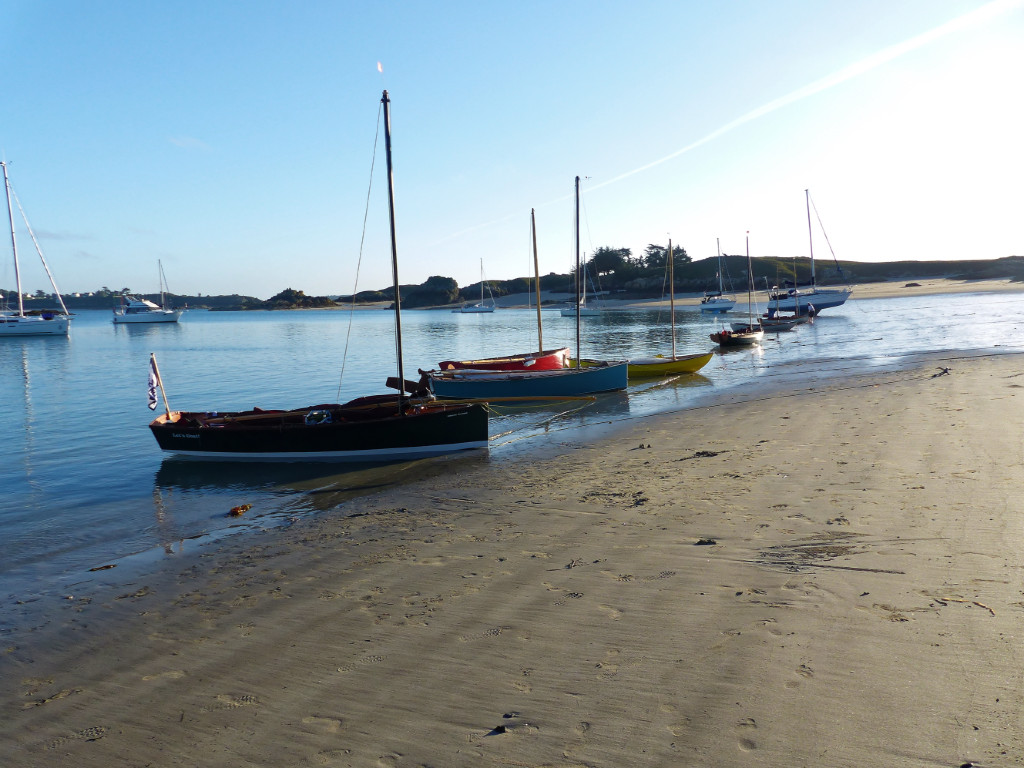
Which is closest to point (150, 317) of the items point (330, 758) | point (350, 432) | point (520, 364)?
point (520, 364)

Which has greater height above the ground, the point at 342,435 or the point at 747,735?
the point at 342,435

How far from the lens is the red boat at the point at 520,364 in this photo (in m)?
23.7

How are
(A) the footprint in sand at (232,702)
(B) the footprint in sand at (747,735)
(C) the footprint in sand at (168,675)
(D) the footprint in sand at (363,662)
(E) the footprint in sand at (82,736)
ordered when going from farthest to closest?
1. (C) the footprint in sand at (168,675)
2. (D) the footprint in sand at (363,662)
3. (A) the footprint in sand at (232,702)
4. (E) the footprint in sand at (82,736)
5. (B) the footprint in sand at (747,735)

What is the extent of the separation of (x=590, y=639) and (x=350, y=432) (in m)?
10.6

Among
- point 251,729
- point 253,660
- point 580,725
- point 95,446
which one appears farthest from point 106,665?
point 95,446

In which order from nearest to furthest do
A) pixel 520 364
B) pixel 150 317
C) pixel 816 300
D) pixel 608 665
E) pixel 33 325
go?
pixel 608 665, pixel 520 364, pixel 816 300, pixel 33 325, pixel 150 317

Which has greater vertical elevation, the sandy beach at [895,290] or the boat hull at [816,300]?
the sandy beach at [895,290]

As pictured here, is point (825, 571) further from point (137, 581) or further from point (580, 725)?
point (137, 581)

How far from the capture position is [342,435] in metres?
14.8

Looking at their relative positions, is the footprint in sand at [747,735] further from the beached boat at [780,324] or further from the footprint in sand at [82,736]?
the beached boat at [780,324]

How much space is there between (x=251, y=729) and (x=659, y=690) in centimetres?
280

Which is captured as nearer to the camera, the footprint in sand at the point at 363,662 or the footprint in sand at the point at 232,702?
the footprint in sand at the point at 232,702

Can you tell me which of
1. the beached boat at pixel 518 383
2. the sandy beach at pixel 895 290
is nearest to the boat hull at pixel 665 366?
the beached boat at pixel 518 383

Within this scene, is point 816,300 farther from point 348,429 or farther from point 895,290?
point 348,429
